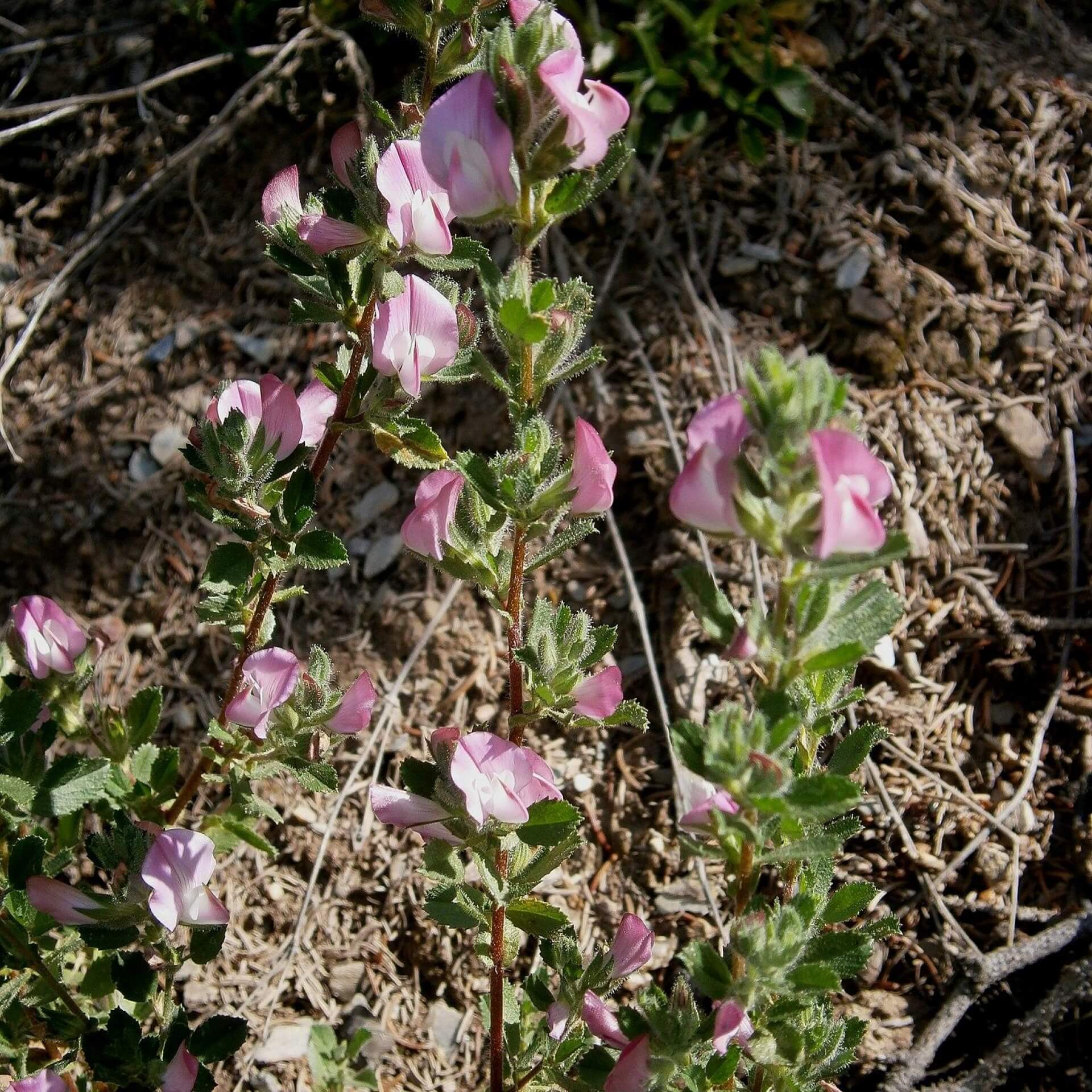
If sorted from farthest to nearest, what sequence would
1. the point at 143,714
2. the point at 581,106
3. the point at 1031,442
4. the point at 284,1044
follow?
the point at 1031,442 < the point at 284,1044 < the point at 143,714 < the point at 581,106

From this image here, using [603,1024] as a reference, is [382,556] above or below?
below

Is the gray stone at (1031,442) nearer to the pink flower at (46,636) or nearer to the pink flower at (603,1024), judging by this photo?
the pink flower at (603,1024)

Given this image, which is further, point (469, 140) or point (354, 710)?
point (354, 710)

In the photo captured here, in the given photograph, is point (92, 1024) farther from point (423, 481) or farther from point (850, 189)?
point (850, 189)

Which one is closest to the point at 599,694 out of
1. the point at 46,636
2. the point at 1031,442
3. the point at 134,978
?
the point at 134,978

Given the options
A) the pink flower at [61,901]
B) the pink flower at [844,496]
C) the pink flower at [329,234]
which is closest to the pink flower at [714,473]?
the pink flower at [844,496]

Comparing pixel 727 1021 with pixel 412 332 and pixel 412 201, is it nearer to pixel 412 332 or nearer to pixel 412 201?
pixel 412 332

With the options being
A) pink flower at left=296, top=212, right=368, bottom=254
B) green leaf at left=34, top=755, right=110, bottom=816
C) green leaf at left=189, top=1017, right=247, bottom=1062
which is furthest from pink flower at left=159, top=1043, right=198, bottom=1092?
pink flower at left=296, top=212, right=368, bottom=254
